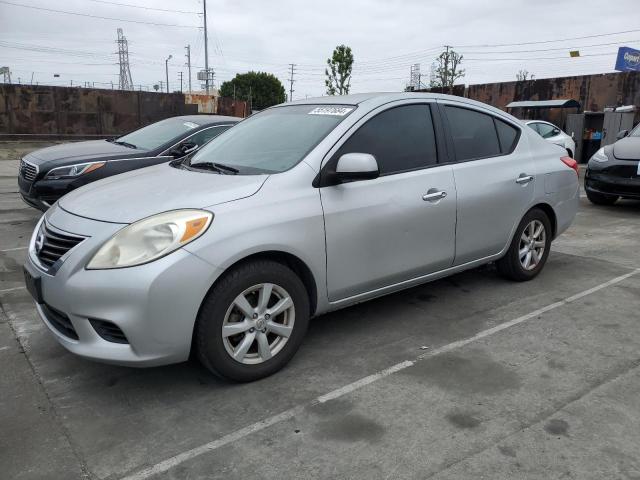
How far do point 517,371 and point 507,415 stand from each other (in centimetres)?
54

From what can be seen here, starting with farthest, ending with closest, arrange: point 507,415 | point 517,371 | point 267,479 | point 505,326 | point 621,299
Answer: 1. point 621,299
2. point 505,326
3. point 517,371
4. point 507,415
5. point 267,479

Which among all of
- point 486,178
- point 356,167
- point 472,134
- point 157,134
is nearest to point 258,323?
point 356,167

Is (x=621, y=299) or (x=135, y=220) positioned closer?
(x=135, y=220)

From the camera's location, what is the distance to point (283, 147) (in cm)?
368

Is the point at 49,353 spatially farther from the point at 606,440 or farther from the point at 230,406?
the point at 606,440

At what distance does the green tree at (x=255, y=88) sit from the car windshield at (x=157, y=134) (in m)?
69.6

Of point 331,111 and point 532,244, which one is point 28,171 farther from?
point 532,244

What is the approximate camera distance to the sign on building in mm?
20953

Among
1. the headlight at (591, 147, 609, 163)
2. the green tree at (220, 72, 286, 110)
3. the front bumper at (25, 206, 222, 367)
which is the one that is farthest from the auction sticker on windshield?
the green tree at (220, 72, 286, 110)

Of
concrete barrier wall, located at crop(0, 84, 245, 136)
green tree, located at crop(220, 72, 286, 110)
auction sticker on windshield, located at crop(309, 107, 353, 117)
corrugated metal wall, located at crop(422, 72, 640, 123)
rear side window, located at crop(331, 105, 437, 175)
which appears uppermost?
green tree, located at crop(220, 72, 286, 110)

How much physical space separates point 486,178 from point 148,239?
2689mm

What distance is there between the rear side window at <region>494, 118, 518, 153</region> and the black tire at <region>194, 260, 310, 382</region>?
7.94ft

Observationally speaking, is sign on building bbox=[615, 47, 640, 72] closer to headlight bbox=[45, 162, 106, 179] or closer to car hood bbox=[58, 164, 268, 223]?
headlight bbox=[45, 162, 106, 179]

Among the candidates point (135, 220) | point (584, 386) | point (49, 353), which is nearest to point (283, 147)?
point (135, 220)
